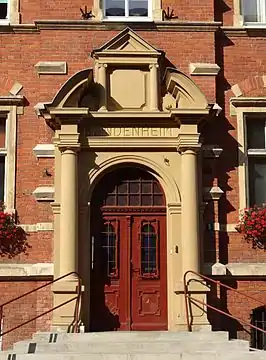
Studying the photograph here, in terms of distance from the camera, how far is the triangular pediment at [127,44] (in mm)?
13548

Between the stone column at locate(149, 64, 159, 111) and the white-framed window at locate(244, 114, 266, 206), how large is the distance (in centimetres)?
186

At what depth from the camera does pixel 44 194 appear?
13258mm

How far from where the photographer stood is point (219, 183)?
13.6 metres

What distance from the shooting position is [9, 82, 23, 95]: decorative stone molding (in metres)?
13.8

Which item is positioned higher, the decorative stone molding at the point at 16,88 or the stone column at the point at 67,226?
the decorative stone molding at the point at 16,88

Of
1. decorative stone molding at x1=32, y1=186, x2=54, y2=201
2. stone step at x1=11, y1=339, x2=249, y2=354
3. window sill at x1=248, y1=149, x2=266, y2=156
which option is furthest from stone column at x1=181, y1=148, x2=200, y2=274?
decorative stone molding at x1=32, y1=186, x2=54, y2=201

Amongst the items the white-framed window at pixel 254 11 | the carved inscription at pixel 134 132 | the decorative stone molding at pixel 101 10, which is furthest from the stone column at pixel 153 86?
the white-framed window at pixel 254 11

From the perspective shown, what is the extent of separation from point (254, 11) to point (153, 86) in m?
2.89

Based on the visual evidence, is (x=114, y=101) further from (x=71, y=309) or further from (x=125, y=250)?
(x=71, y=309)

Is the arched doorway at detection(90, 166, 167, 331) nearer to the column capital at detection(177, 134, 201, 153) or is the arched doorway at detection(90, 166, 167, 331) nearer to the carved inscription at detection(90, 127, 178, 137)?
the carved inscription at detection(90, 127, 178, 137)

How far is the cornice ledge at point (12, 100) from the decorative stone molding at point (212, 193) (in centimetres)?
386

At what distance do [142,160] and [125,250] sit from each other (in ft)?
5.47

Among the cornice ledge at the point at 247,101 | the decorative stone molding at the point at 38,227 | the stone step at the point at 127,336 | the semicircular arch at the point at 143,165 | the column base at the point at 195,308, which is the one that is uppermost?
the cornice ledge at the point at 247,101

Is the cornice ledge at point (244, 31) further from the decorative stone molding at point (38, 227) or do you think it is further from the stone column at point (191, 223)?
the decorative stone molding at point (38, 227)
